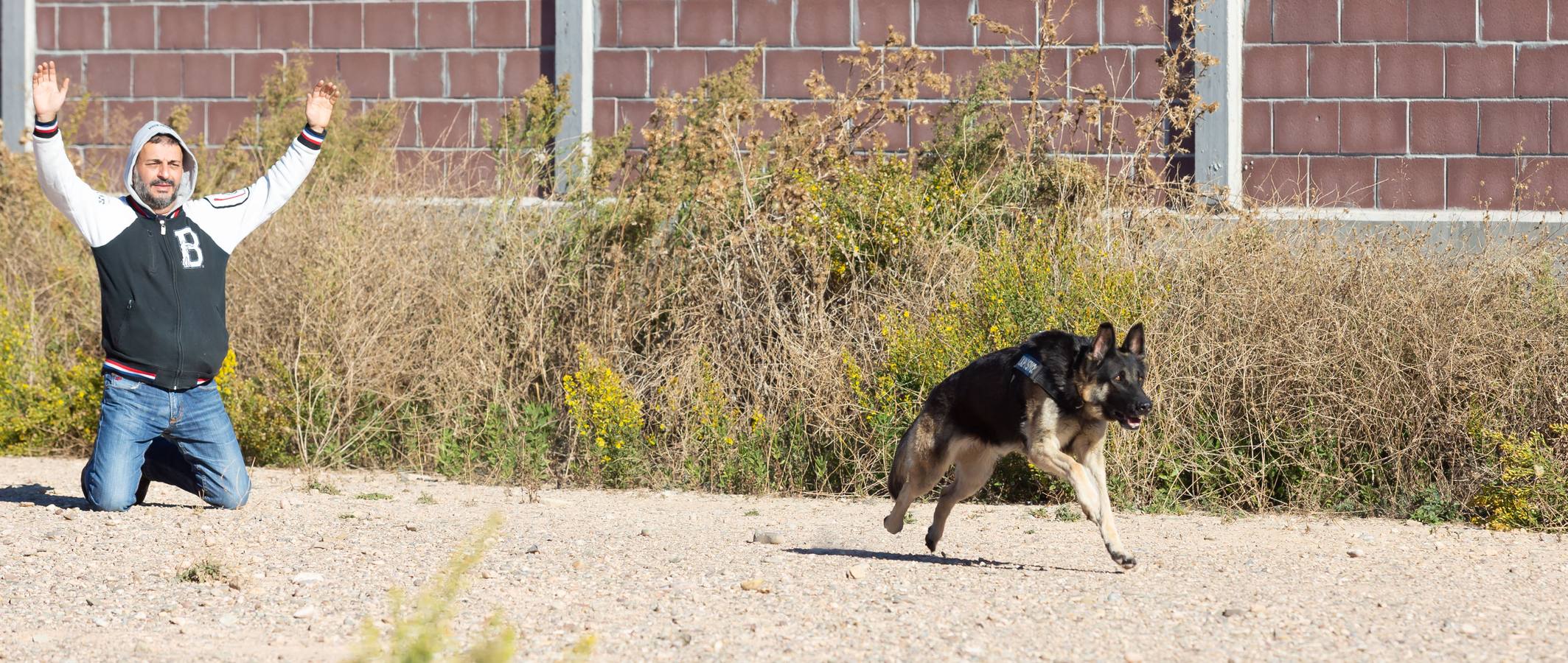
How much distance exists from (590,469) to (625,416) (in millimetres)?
428

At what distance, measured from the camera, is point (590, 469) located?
906 centimetres

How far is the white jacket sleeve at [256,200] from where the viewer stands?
741cm

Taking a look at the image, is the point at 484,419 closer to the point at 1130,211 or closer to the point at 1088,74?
the point at 1130,211

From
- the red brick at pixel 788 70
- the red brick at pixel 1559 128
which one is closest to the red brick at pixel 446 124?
the red brick at pixel 788 70

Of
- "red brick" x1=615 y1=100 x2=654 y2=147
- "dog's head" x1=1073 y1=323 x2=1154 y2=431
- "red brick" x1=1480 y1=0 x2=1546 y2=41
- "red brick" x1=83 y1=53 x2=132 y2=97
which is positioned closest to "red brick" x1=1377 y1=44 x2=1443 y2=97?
"red brick" x1=1480 y1=0 x2=1546 y2=41

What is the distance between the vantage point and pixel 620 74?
1223 centimetres

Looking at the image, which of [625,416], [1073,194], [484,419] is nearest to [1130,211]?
[1073,194]

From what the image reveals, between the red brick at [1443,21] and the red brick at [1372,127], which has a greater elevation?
the red brick at [1443,21]

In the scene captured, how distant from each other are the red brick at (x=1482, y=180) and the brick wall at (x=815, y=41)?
2262 millimetres

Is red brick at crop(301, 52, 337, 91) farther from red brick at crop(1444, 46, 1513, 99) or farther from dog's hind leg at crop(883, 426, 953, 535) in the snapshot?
red brick at crop(1444, 46, 1513, 99)

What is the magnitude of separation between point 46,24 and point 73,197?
7.69m

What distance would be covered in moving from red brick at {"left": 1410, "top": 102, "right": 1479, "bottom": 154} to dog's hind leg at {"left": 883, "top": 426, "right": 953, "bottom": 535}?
608cm

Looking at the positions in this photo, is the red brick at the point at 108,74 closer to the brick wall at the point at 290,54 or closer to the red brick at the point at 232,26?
the brick wall at the point at 290,54

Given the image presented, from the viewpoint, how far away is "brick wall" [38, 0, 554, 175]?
12.5m
